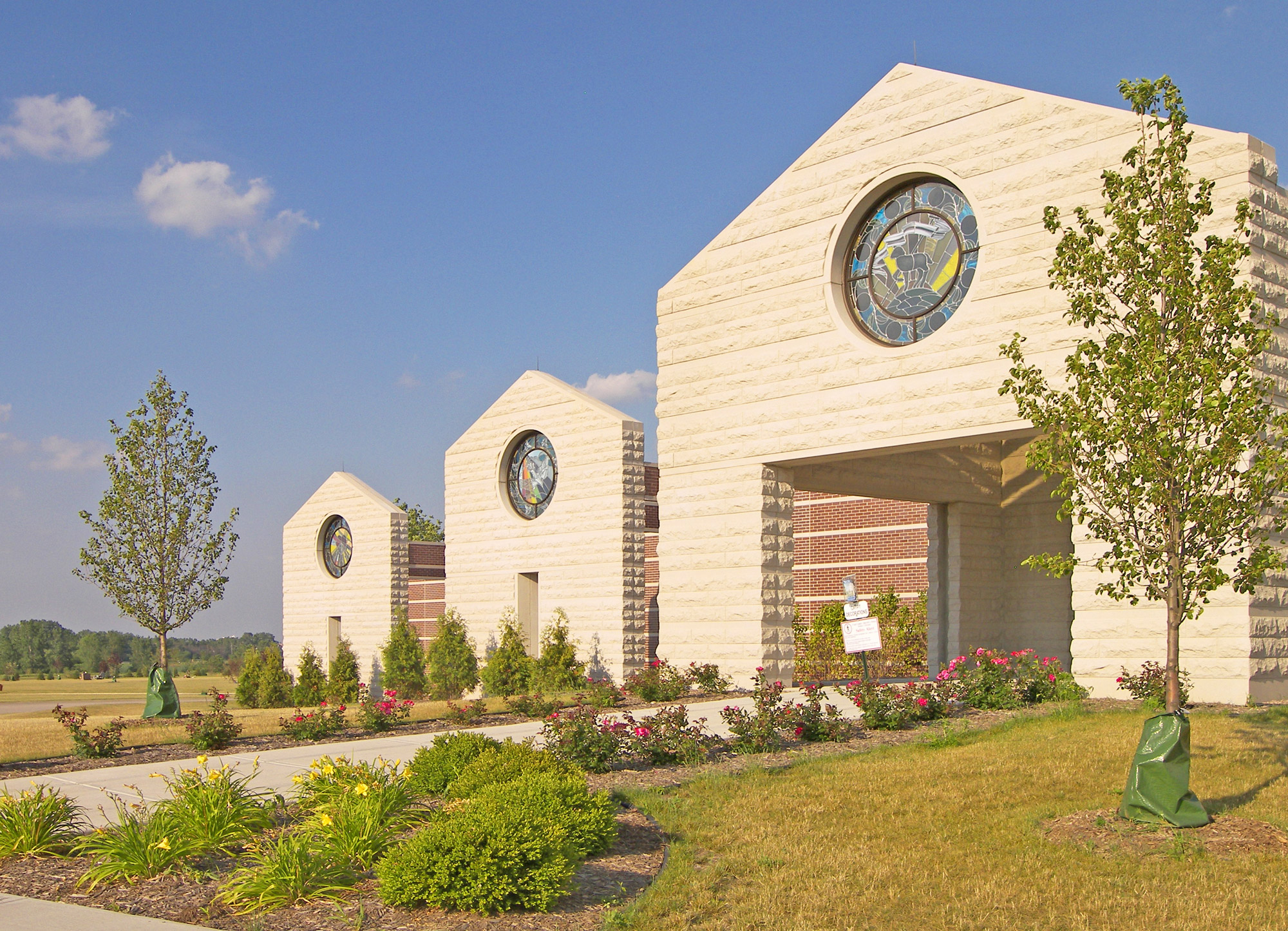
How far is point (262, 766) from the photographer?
34.2ft

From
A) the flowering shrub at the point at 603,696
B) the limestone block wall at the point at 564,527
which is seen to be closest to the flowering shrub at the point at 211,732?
the flowering shrub at the point at 603,696

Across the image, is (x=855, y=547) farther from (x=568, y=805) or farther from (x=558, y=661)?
(x=568, y=805)

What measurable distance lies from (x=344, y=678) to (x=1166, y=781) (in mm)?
25358

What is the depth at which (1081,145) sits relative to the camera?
1327cm

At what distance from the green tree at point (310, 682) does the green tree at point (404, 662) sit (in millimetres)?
2605

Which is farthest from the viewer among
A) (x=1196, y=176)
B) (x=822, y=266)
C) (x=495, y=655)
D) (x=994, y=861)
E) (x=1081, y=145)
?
(x=495, y=655)

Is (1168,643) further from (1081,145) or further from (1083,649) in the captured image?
(1081,145)

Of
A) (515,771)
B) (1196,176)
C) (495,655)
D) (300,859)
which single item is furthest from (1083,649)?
(495,655)

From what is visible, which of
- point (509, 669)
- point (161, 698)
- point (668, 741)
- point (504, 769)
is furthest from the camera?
point (509, 669)

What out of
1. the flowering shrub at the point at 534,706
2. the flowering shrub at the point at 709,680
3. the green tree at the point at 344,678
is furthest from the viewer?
the green tree at the point at 344,678

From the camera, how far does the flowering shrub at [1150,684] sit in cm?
1193

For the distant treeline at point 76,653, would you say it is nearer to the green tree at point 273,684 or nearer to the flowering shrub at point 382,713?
the green tree at point 273,684

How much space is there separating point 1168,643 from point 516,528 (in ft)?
57.9

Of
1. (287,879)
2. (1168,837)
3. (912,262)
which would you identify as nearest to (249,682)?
(912,262)
